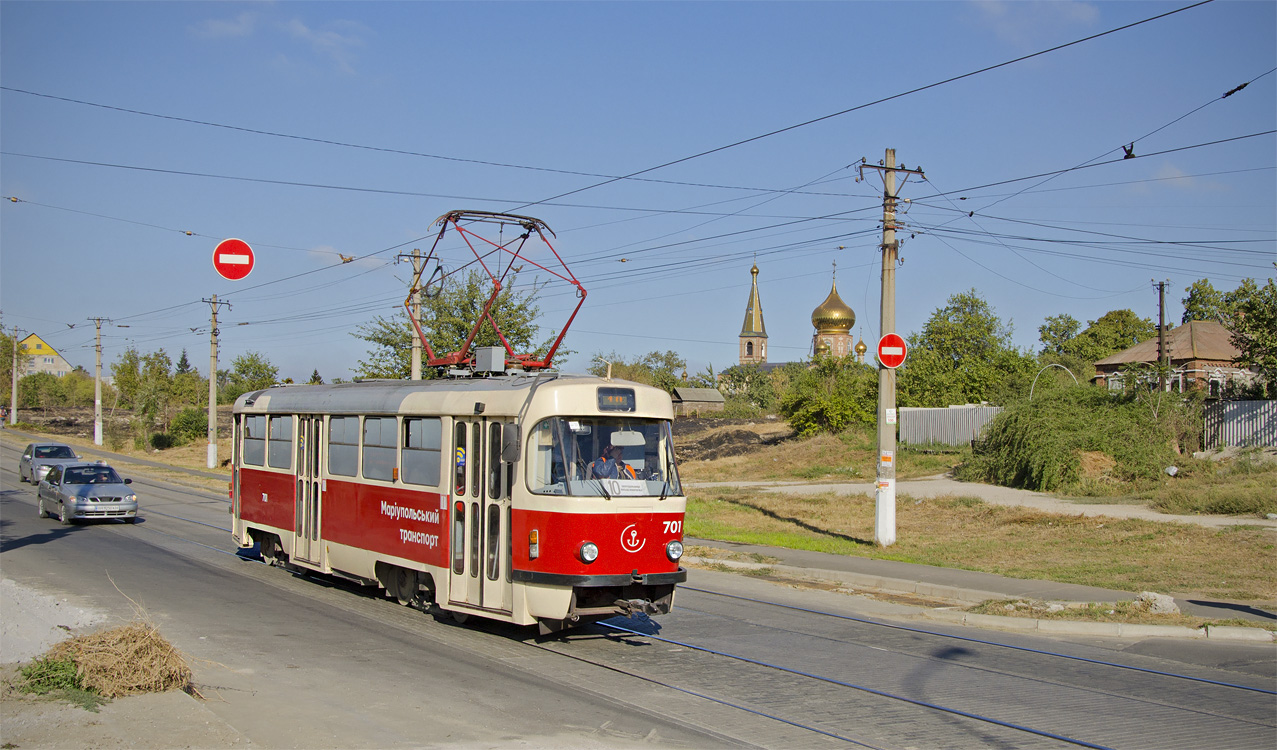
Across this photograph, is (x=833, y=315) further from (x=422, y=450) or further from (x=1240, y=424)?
(x=422, y=450)

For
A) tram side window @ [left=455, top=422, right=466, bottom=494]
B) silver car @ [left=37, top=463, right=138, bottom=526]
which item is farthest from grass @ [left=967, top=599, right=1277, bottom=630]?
silver car @ [left=37, top=463, right=138, bottom=526]

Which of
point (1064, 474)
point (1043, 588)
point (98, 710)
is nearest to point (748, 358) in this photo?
point (1064, 474)

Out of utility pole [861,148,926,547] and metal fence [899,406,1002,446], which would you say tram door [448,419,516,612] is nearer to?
utility pole [861,148,926,547]

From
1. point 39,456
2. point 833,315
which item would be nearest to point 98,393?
point 39,456

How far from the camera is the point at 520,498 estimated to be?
10078 mm

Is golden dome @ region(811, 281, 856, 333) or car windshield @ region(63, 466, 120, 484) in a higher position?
golden dome @ region(811, 281, 856, 333)

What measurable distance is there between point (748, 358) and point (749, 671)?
143711mm

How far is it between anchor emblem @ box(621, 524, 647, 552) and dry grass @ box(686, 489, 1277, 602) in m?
9.05

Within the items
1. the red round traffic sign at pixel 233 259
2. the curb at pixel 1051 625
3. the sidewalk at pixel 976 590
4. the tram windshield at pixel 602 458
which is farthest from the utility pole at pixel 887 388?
the red round traffic sign at pixel 233 259

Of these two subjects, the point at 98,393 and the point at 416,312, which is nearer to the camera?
the point at 416,312

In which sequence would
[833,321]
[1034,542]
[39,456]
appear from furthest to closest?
[833,321]
[39,456]
[1034,542]

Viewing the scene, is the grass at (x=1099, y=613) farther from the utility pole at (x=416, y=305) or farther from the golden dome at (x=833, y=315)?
the golden dome at (x=833, y=315)

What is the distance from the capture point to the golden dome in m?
122

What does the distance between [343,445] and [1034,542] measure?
576 inches
